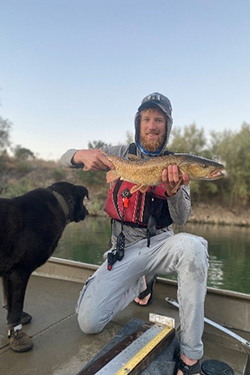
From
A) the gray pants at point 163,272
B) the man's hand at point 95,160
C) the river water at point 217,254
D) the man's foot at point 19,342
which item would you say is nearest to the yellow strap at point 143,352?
the gray pants at point 163,272

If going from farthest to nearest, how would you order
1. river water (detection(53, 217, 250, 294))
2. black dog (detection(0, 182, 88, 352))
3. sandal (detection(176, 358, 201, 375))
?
river water (detection(53, 217, 250, 294)) → black dog (detection(0, 182, 88, 352)) → sandal (detection(176, 358, 201, 375))

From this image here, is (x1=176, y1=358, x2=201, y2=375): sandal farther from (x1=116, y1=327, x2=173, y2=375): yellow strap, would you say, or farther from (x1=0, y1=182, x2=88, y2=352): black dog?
(x1=0, y1=182, x2=88, y2=352): black dog

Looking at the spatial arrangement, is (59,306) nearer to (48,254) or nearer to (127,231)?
(48,254)

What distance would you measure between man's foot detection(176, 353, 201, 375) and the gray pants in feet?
0.15

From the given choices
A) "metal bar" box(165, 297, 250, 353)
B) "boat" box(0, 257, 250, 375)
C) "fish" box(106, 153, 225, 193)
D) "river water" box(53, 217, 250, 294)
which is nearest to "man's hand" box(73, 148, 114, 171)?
"fish" box(106, 153, 225, 193)

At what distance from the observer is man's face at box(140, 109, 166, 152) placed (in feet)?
12.3

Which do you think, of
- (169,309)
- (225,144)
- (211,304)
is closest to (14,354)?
(169,309)

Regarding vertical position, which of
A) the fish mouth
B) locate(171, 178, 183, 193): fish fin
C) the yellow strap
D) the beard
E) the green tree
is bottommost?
the yellow strap

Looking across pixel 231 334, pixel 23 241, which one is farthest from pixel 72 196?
pixel 231 334

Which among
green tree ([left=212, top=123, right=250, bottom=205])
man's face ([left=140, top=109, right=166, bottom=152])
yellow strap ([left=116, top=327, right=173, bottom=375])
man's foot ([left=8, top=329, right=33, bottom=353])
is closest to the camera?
yellow strap ([left=116, top=327, right=173, bottom=375])

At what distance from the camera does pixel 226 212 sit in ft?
119

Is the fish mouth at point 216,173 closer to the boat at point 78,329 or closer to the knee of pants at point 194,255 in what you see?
the knee of pants at point 194,255

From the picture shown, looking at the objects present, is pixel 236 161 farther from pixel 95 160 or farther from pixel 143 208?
pixel 95 160

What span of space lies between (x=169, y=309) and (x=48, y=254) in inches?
68.3
